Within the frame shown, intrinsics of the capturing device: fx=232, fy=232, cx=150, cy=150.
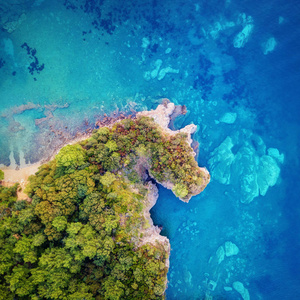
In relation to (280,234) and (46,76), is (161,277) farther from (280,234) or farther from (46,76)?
(46,76)

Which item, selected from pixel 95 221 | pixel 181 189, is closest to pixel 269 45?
pixel 181 189

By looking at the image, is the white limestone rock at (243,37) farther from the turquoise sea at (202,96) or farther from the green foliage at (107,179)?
the green foliage at (107,179)

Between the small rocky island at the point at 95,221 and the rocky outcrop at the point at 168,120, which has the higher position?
the rocky outcrop at the point at 168,120

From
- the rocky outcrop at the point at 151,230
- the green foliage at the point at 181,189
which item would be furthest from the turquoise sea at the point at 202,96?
the green foliage at the point at 181,189

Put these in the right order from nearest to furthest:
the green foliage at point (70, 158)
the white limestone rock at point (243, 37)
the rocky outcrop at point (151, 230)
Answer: the green foliage at point (70, 158) → the rocky outcrop at point (151, 230) → the white limestone rock at point (243, 37)

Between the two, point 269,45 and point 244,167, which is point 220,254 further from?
point 269,45

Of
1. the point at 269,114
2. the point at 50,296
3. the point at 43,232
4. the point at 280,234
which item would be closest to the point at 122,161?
the point at 43,232
